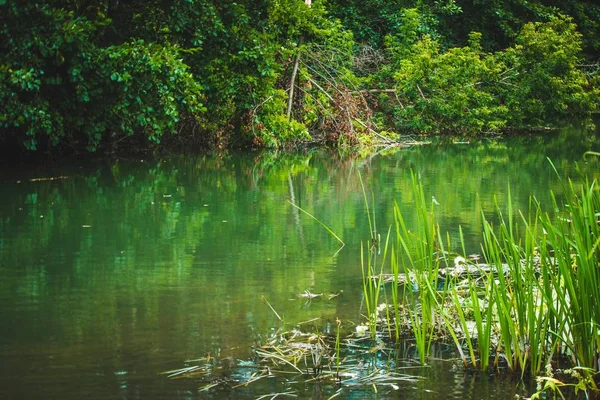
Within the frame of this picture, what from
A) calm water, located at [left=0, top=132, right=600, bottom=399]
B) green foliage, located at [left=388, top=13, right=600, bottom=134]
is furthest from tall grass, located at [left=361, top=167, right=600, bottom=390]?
green foliage, located at [left=388, top=13, right=600, bottom=134]

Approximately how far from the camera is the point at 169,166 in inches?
503

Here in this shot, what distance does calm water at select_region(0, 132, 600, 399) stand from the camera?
12.9 feet

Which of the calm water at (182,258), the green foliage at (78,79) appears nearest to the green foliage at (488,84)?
the calm water at (182,258)

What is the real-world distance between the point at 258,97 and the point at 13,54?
14.7 ft

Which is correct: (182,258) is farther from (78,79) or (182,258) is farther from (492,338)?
(78,79)

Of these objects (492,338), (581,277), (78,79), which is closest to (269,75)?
(78,79)

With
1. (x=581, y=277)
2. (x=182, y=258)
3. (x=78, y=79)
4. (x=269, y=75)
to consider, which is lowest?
(x=182, y=258)

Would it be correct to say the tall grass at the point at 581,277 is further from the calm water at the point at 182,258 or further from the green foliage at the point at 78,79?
the green foliage at the point at 78,79

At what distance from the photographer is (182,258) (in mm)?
6449

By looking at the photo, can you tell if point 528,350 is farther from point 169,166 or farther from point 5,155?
point 5,155

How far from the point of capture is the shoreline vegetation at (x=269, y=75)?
11.1 m

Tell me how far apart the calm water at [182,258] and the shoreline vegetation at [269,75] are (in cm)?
97

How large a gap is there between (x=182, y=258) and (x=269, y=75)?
805cm

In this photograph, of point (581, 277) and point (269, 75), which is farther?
point (269, 75)
